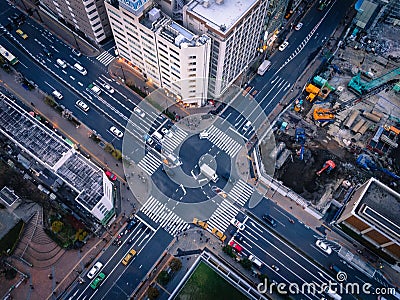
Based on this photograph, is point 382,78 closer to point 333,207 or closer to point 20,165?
point 333,207

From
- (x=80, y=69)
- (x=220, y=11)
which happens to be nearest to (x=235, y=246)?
(x=220, y=11)

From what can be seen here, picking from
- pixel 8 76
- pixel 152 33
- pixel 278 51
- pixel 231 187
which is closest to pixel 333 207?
pixel 231 187

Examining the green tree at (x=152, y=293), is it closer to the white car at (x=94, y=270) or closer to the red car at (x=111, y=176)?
the white car at (x=94, y=270)

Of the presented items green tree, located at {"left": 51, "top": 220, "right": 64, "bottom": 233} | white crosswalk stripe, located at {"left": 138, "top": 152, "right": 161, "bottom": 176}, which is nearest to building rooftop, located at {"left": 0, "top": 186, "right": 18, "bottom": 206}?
green tree, located at {"left": 51, "top": 220, "right": 64, "bottom": 233}

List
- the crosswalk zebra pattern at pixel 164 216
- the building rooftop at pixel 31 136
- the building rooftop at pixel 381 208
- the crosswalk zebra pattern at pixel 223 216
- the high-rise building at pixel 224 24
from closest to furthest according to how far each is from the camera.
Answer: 1. the building rooftop at pixel 381 208
2. the high-rise building at pixel 224 24
3. the building rooftop at pixel 31 136
4. the crosswalk zebra pattern at pixel 164 216
5. the crosswalk zebra pattern at pixel 223 216

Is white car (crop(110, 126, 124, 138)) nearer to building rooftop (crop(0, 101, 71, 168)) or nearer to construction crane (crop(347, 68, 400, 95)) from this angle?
building rooftop (crop(0, 101, 71, 168))

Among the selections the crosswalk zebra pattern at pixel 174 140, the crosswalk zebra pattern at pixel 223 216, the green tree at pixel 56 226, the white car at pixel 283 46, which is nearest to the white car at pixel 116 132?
the crosswalk zebra pattern at pixel 174 140

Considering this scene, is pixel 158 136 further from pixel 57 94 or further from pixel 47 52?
pixel 47 52
